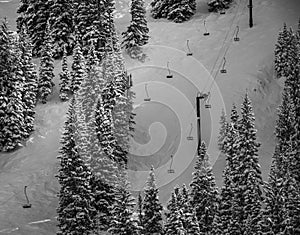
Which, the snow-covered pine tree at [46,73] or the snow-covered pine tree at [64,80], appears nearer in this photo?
the snow-covered pine tree at [46,73]

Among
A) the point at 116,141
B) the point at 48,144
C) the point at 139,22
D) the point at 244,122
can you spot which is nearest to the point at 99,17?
the point at 139,22

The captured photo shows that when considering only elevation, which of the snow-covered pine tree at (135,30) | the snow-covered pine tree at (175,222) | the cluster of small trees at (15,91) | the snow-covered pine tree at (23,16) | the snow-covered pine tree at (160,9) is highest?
the snow-covered pine tree at (160,9)

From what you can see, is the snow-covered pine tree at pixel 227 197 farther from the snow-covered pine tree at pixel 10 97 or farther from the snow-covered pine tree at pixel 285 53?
the snow-covered pine tree at pixel 10 97

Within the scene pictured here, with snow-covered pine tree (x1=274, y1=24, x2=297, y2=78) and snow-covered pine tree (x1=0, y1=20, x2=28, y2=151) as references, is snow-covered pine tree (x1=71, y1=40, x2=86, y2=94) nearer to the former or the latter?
snow-covered pine tree (x1=0, y1=20, x2=28, y2=151)

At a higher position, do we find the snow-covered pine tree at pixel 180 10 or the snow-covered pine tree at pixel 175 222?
the snow-covered pine tree at pixel 180 10

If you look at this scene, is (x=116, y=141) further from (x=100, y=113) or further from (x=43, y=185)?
(x=43, y=185)

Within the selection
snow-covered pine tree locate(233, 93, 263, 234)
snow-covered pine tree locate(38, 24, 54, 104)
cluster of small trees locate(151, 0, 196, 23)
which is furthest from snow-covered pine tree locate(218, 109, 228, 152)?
cluster of small trees locate(151, 0, 196, 23)

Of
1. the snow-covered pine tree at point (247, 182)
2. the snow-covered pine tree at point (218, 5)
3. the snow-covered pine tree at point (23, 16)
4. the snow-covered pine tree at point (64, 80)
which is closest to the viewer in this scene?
the snow-covered pine tree at point (247, 182)

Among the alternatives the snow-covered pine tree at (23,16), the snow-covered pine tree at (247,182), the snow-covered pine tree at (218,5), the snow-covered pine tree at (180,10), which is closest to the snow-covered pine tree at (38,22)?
the snow-covered pine tree at (23,16)
